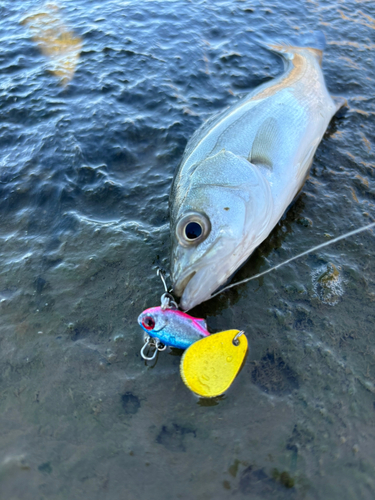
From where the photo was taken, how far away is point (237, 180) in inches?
130

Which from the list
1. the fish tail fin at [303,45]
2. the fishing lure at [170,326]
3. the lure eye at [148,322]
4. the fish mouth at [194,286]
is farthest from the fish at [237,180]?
the fish tail fin at [303,45]

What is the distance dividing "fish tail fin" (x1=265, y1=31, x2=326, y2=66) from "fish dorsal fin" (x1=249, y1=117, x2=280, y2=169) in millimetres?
3416

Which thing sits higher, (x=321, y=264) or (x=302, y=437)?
(x=321, y=264)

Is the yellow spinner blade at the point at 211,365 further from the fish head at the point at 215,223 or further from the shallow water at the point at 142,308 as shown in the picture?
the fish head at the point at 215,223

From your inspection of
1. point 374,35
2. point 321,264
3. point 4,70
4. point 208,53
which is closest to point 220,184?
point 321,264

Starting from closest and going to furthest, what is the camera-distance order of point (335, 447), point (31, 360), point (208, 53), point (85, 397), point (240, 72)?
1. point (335, 447)
2. point (85, 397)
3. point (31, 360)
4. point (240, 72)
5. point (208, 53)

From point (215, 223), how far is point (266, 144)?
135cm

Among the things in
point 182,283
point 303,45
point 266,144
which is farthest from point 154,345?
point 303,45

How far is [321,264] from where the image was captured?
3570mm

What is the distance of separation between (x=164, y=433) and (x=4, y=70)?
740cm

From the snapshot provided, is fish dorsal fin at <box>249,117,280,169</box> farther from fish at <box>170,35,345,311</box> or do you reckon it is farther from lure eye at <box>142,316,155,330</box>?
lure eye at <box>142,316,155,330</box>

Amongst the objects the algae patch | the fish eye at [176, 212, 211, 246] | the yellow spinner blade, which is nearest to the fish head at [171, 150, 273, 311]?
→ the fish eye at [176, 212, 211, 246]

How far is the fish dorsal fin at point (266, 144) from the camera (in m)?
3.69

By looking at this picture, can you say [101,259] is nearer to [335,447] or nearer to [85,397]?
[85,397]
